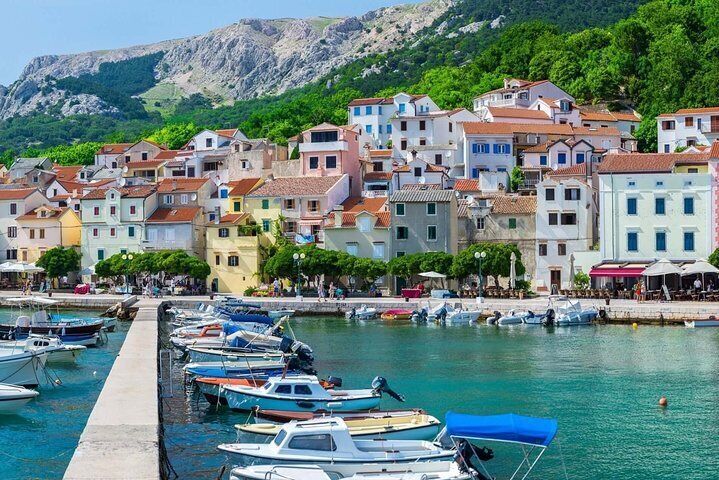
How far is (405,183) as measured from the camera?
87.8m

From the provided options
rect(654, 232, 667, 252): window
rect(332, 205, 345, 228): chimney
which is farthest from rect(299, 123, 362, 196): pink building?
rect(654, 232, 667, 252): window

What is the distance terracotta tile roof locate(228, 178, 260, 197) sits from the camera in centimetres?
8688

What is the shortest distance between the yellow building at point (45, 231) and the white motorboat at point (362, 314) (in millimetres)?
31612

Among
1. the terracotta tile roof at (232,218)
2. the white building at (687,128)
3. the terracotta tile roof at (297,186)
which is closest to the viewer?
the terracotta tile roof at (232,218)

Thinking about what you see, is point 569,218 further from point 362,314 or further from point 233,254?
point 233,254

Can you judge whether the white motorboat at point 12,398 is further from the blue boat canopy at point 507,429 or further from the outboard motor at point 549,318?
the outboard motor at point 549,318

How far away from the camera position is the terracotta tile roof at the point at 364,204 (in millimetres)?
81125

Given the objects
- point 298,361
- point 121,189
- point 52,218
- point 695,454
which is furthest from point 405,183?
point 695,454

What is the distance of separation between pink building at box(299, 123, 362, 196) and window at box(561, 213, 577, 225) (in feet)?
62.9

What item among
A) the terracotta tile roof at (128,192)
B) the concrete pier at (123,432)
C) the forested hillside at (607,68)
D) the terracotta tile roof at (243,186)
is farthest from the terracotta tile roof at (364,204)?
the concrete pier at (123,432)

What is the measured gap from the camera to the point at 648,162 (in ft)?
232

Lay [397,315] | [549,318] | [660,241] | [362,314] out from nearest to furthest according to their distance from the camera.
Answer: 1. [549,318]
2. [397,315]
3. [362,314]
4. [660,241]

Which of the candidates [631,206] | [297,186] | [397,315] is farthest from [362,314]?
[297,186]

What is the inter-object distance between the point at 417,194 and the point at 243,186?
17331 millimetres
